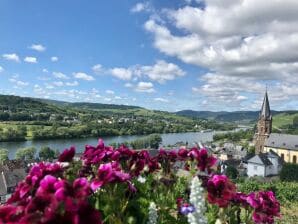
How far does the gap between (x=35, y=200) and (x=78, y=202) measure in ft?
0.51

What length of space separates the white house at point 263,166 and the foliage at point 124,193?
199ft

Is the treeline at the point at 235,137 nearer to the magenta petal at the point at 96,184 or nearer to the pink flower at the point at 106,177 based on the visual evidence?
the pink flower at the point at 106,177

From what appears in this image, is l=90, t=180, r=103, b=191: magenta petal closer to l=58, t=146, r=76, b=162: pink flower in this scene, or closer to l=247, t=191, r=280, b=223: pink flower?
l=58, t=146, r=76, b=162: pink flower

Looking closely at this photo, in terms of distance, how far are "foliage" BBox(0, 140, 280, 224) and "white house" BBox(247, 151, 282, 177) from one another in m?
60.7

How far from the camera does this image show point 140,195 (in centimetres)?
276

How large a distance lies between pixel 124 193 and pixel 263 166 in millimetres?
61687

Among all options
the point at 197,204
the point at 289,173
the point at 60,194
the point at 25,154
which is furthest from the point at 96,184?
the point at 25,154

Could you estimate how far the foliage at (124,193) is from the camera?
4.33 feet

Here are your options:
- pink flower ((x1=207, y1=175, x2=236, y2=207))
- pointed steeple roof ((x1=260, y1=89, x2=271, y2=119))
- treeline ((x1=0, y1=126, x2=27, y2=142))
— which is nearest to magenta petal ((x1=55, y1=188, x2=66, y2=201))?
pink flower ((x1=207, y1=175, x2=236, y2=207))

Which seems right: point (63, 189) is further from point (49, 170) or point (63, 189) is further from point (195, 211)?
point (195, 211)

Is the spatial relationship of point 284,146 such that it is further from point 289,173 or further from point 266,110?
point 289,173

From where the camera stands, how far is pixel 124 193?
2.42 m

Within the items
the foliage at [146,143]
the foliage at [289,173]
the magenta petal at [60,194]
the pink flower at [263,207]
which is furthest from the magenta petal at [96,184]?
the foliage at [146,143]

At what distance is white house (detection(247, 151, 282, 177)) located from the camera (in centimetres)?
6097
